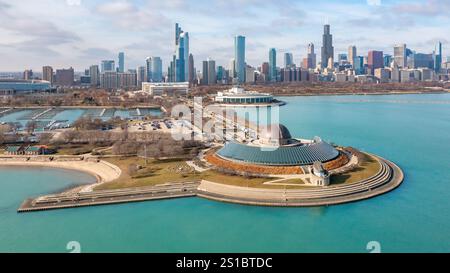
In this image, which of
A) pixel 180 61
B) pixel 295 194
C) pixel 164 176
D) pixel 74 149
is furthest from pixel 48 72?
pixel 295 194

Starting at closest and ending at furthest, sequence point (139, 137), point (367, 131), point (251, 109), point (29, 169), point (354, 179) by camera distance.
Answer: point (354, 179), point (29, 169), point (139, 137), point (367, 131), point (251, 109)

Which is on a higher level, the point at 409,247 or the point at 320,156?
the point at 320,156

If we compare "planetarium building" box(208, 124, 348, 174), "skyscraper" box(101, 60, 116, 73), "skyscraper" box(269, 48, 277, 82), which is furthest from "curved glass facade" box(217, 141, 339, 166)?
"skyscraper" box(101, 60, 116, 73)

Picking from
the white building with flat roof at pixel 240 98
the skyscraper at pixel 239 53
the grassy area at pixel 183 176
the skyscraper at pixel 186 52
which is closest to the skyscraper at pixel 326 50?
the skyscraper at pixel 239 53

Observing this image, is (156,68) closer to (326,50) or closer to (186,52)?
(186,52)

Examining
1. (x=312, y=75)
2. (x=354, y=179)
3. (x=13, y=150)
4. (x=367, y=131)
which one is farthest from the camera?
(x=312, y=75)

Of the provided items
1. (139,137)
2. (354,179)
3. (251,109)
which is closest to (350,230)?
(354,179)

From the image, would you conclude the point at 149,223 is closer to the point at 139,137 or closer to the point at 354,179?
the point at 354,179

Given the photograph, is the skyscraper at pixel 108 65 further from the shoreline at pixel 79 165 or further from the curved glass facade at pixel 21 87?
the shoreline at pixel 79 165
